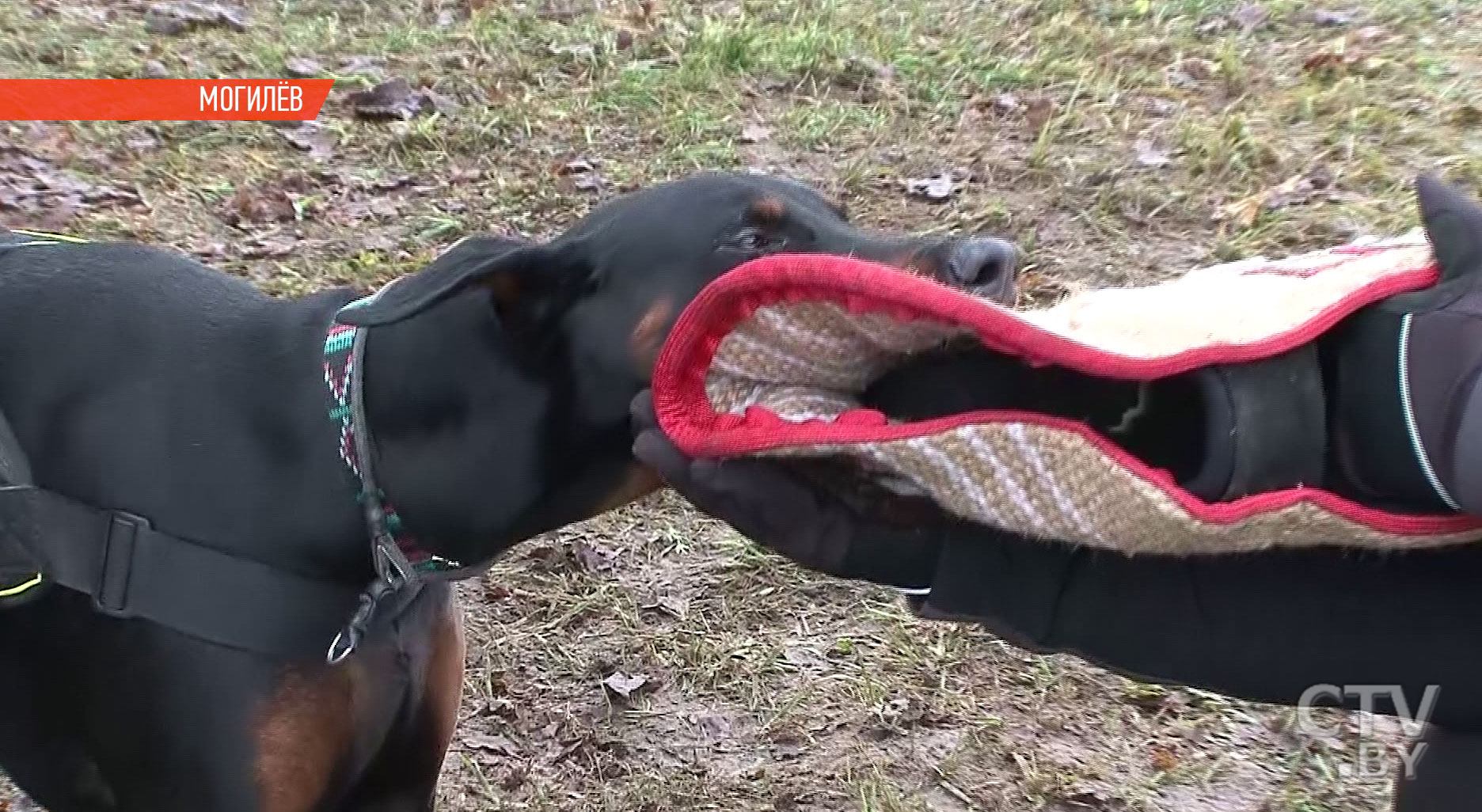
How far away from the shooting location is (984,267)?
2.04 m

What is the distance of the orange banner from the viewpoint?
17.6ft

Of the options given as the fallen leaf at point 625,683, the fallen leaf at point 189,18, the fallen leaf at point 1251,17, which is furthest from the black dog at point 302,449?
the fallen leaf at point 1251,17

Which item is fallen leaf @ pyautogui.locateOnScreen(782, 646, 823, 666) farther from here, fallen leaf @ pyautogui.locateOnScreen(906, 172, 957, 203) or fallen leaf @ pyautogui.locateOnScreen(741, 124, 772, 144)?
fallen leaf @ pyautogui.locateOnScreen(741, 124, 772, 144)

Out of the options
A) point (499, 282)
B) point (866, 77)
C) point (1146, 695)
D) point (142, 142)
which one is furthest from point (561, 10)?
→ point (499, 282)

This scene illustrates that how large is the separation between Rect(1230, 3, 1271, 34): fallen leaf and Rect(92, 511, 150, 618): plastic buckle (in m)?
5.59

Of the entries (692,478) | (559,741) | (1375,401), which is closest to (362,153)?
(559,741)

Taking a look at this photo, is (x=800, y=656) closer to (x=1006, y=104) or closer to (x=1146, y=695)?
(x=1146, y=695)

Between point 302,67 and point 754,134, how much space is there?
1.97 m

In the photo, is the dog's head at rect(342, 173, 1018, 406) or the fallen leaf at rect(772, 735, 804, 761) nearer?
the dog's head at rect(342, 173, 1018, 406)

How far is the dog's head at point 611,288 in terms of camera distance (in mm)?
2203

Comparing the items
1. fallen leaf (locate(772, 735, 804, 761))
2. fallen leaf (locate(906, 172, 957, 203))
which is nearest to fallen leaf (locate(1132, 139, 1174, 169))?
fallen leaf (locate(906, 172, 957, 203))

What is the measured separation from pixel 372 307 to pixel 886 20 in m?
4.79

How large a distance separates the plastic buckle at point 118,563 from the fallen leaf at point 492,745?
1.13 meters

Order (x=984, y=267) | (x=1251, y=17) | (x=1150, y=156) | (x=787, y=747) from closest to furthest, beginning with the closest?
(x=984, y=267) < (x=787, y=747) < (x=1150, y=156) < (x=1251, y=17)
